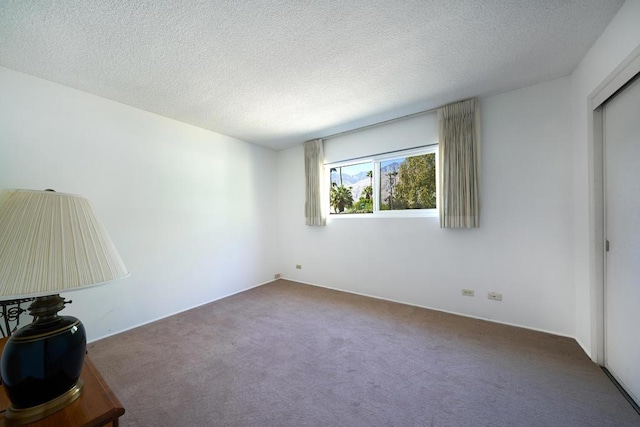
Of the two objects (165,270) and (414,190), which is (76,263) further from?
(414,190)

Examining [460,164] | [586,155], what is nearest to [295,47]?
[460,164]

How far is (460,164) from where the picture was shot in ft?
9.12

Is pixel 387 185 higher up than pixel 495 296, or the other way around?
pixel 387 185

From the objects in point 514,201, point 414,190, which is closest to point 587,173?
point 514,201

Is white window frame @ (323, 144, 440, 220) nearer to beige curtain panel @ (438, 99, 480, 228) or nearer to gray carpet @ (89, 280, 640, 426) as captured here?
beige curtain panel @ (438, 99, 480, 228)

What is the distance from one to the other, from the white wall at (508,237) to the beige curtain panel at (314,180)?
94cm

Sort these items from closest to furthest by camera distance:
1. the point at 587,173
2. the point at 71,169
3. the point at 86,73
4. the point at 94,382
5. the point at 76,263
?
1. the point at 76,263
2. the point at 94,382
3. the point at 587,173
4. the point at 86,73
5. the point at 71,169

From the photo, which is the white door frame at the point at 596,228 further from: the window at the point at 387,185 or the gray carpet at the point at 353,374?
the window at the point at 387,185

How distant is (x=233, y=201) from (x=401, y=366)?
3.24 m

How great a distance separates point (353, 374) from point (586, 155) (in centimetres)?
270

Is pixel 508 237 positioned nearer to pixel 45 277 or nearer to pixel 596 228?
pixel 596 228

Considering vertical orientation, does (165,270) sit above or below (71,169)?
below

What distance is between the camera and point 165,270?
3033 mm

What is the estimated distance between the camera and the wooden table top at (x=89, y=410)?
765 mm
